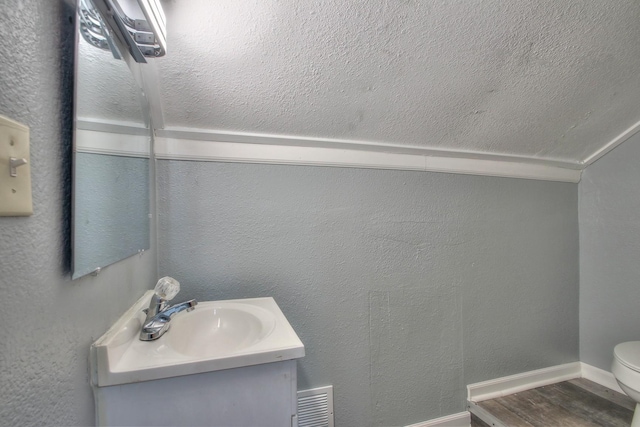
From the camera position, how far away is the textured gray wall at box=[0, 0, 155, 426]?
35 cm

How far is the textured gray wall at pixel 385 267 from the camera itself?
119 centimetres

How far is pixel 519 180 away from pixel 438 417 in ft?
4.84

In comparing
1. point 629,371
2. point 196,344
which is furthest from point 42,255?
point 629,371

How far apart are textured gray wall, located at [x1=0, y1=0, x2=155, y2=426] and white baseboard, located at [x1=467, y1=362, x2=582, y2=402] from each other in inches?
71.0

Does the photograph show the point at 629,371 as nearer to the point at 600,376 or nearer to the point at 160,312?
the point at 600,376

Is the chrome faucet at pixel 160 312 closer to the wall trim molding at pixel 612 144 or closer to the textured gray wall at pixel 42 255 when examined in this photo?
the textured gray wall at pixel 42 255

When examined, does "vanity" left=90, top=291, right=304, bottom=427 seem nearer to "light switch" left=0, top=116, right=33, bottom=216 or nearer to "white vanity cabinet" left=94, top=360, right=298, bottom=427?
"white vanity cabinet" left=94, top=360, right=298, bottom=427

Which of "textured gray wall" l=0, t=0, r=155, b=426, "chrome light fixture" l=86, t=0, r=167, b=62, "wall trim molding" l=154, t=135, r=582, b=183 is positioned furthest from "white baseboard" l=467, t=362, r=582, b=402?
"chrome light fixture" l=86, t=0, r=167, b=62

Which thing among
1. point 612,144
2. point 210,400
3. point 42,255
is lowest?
point 210,400

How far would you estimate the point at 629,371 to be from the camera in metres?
1.20

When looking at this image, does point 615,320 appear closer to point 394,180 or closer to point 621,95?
point 621,95

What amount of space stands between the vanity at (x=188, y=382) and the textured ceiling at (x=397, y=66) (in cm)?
84

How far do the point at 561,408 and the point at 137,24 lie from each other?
2.53 meters

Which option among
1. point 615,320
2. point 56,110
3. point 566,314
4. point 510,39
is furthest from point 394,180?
point 615,320
